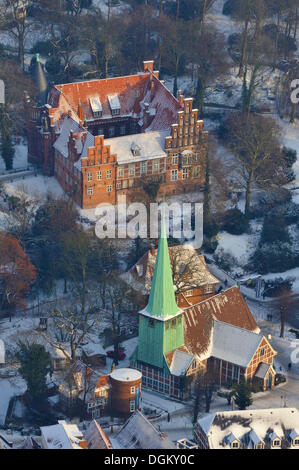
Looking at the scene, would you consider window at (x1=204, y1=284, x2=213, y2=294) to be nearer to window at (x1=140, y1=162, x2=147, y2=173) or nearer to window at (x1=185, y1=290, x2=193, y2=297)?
window at (x1=185, y1=290, x2=193, y2=297)

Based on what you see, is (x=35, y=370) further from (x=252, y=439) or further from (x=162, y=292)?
(x=252, y=439)

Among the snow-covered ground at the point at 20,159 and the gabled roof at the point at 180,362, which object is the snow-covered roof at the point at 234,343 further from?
the snow-covered ground at the point at 20,159

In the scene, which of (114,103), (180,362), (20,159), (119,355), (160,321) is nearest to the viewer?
(160,321)

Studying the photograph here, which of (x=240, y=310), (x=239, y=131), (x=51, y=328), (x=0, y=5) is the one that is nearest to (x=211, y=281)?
(x=240, y=310)

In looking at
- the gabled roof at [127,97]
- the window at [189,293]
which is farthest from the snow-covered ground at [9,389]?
the gabled roof at [127,97]

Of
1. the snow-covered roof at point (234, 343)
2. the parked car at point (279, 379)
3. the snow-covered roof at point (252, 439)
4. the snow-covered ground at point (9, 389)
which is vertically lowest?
the snow-covered ground at point (9, 389)

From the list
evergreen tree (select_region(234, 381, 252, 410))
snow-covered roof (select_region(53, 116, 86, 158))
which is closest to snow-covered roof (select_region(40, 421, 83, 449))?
evergreen tree (select_region(234, 381, 252, 410))

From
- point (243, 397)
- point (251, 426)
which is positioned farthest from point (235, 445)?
point (243, 397)

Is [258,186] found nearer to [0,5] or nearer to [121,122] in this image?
[121,122]
